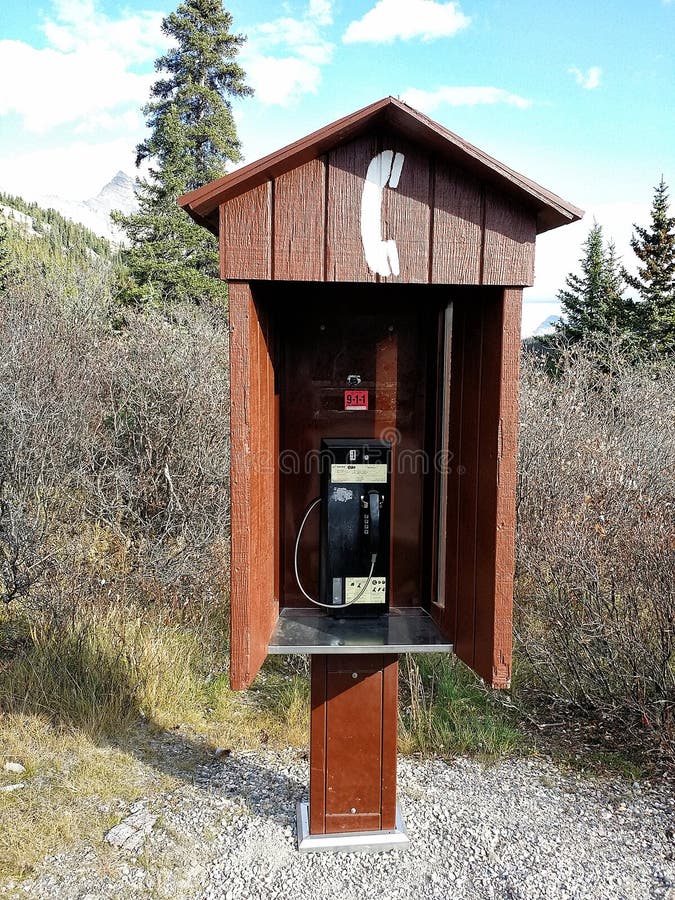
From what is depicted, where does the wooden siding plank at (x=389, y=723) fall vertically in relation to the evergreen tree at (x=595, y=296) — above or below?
below

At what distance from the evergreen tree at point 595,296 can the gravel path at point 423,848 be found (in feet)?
52.5

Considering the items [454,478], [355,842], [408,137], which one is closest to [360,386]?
[454,478]

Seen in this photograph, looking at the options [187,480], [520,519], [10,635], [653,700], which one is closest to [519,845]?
[653,700]

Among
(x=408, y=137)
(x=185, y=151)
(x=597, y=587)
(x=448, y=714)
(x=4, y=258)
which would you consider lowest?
(x=448, y=714)

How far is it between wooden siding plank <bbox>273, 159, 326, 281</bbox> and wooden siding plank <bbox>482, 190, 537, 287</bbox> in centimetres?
56

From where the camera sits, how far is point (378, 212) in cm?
223

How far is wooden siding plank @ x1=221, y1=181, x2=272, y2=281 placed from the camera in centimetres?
218

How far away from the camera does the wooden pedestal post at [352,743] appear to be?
2.83 m

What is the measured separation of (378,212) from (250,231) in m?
0.43

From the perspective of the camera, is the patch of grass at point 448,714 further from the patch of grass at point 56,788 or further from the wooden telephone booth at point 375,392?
the patch of grass at point 56,788

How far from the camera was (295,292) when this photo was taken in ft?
9.30

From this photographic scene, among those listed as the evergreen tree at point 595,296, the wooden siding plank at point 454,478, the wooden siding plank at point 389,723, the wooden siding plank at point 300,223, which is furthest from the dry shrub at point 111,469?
the evergreen tree at point 595,296

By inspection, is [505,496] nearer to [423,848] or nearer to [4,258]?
[423,848]

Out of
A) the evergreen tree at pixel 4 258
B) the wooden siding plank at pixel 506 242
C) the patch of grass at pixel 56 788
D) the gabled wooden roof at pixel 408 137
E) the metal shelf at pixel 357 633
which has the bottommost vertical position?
the patch of grass at pixel 56 788
